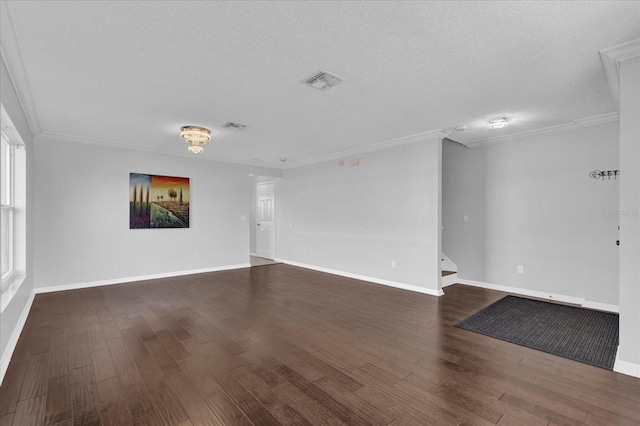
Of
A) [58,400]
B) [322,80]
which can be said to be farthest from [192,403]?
Answer: [322,80]

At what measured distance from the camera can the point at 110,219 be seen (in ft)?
18.1

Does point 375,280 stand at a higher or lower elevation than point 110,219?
lower


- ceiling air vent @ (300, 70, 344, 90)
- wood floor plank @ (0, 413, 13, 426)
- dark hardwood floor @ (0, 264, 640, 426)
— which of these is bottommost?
dark hardwood floor @ (0, 264, 640, 426)

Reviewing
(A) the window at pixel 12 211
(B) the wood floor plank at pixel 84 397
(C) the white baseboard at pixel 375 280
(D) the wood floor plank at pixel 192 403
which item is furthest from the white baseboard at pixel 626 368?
(A) the window at pixel 12 211

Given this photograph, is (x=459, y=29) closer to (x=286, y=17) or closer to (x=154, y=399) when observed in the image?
(x=286, y=17)

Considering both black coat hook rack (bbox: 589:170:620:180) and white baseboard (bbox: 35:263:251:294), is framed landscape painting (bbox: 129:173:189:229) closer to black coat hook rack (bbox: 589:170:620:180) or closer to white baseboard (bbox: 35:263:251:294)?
white baseboard (bbox: 35:263:251:294)

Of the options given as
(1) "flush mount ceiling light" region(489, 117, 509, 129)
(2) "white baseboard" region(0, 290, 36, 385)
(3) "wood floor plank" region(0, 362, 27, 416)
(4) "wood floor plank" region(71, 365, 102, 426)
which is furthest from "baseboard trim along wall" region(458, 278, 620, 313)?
(2) "white baseboard" region(0, 290, 36, 385)

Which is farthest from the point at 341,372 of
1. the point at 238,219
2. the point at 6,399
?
the point at 238,219

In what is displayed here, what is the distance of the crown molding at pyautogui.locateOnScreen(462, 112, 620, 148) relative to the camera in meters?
4.05

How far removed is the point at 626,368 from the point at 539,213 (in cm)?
289

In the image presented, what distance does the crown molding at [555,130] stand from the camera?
4047mm

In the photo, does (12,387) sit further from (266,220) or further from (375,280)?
(266,220)

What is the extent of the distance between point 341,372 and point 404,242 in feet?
10.5

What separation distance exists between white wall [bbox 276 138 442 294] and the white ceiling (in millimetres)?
1078
